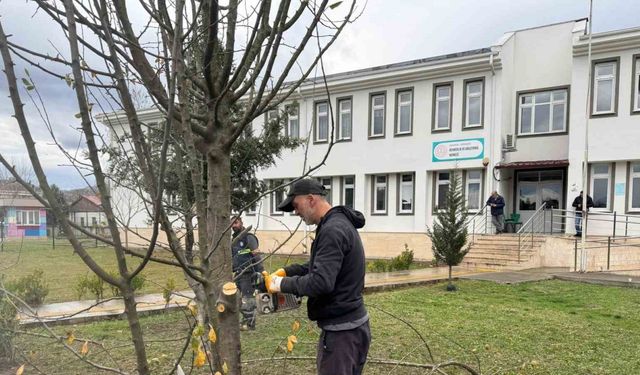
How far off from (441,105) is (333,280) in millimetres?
19103

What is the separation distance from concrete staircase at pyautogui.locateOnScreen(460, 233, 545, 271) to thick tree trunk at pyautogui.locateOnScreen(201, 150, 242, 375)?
15.2 metres

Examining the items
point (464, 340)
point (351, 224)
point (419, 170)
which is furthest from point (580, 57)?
point (351, 224)

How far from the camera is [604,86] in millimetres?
17328

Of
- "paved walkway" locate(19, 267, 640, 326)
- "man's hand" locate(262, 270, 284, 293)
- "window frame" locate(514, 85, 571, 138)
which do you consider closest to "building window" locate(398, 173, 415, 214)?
"window frame" locate(514, 85, 571, 138)

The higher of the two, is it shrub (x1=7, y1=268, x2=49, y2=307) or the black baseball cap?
the black baseball cap

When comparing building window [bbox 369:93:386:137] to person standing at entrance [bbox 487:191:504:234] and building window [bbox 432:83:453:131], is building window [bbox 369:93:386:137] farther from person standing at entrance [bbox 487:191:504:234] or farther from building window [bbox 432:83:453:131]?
person standing at entrance [bbox 487:191:504:234]

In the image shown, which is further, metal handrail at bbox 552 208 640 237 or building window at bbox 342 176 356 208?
building window at bbox 342 176 356 208

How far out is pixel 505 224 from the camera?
19.6 metres

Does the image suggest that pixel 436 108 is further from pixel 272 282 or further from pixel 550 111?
pixel 272 282

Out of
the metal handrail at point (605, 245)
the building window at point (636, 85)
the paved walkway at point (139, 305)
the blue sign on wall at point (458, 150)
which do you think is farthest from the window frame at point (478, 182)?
→ the paved walkway at point (139, 305)

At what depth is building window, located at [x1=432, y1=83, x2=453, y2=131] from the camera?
20341 millimetres

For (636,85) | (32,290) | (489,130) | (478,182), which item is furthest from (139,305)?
(636,85)

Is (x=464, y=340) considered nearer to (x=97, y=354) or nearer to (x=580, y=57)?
(x=97, y=354)

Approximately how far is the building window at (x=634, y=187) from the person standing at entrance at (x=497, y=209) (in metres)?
4.33
